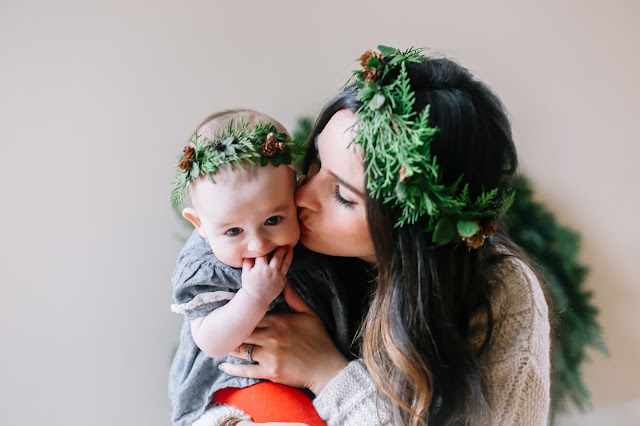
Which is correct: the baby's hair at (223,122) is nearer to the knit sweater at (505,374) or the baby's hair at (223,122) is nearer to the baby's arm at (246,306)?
the baby's arm at (246,306)

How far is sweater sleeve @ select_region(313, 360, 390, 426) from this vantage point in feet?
4.02

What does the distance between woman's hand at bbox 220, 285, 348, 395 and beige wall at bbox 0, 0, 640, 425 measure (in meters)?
0.59

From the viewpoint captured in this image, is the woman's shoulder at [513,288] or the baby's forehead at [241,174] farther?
the woman's shoulder at [513,288]

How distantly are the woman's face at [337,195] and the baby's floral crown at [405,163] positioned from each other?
43 mm

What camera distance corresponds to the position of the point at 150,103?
5.22ft

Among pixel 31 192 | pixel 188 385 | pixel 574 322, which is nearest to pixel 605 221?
pixel 574 322

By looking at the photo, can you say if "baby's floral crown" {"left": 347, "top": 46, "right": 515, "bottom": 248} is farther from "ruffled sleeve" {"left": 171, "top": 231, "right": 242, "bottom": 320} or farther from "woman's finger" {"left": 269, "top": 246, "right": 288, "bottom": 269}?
"ruffled sleeve" {"left": 171, "top": 231, "right": 242, "bottom": 320}

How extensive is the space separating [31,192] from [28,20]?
18.4 inches

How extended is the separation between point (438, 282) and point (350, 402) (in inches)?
14.6

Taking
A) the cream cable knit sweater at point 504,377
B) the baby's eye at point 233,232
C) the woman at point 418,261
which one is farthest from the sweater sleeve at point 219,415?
the baby's eye at point 233,232

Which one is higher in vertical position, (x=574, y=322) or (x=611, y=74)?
(x=611, y=74)

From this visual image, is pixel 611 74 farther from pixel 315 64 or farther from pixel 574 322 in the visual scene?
pixel 315 64

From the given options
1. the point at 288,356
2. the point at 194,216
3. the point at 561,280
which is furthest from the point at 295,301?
the point at 561,280

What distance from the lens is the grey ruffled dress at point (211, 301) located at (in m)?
1.22
